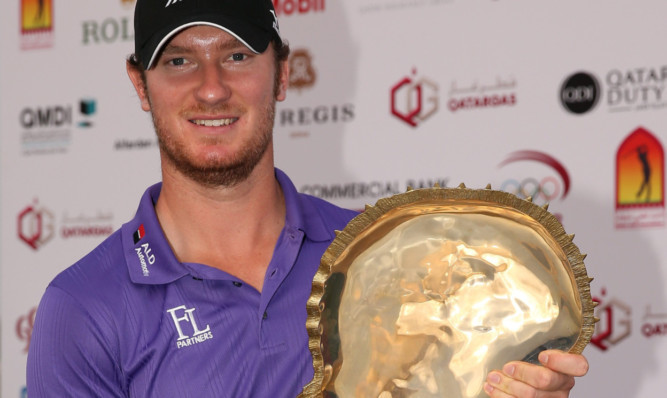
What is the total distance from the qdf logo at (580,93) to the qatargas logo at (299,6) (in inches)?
35.1

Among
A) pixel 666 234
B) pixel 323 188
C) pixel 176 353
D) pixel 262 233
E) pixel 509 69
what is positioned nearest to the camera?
pixel 176 353

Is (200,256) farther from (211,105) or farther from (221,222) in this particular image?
(211,105)

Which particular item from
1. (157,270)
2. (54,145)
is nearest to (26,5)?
(54,145)

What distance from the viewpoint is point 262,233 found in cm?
168

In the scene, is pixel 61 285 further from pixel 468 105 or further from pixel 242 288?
pixel 468 105

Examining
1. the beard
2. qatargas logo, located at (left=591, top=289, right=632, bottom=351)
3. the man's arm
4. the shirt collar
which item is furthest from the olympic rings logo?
the man's arm

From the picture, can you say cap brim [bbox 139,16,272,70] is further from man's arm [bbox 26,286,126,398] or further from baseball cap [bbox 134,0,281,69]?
man's arm [bbox 26,286,126,398]

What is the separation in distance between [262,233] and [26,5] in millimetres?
2371

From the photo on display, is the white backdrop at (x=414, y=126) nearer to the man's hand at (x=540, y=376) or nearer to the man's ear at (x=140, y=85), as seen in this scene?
the man's ear at (x=140, y=85)

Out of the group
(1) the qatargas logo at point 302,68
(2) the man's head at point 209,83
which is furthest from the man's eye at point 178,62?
(1) the qatargas logo at point 302,68

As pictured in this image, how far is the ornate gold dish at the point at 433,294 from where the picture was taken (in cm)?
129

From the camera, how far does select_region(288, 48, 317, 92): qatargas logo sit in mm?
3068

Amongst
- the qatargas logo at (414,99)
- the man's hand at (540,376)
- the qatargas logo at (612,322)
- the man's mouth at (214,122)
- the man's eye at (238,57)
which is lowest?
the qatargas logo at (612,322)

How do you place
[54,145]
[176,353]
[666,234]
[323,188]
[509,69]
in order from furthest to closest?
[54,145] < [323,188] < [509,69] < [666,234] < [176,353]
